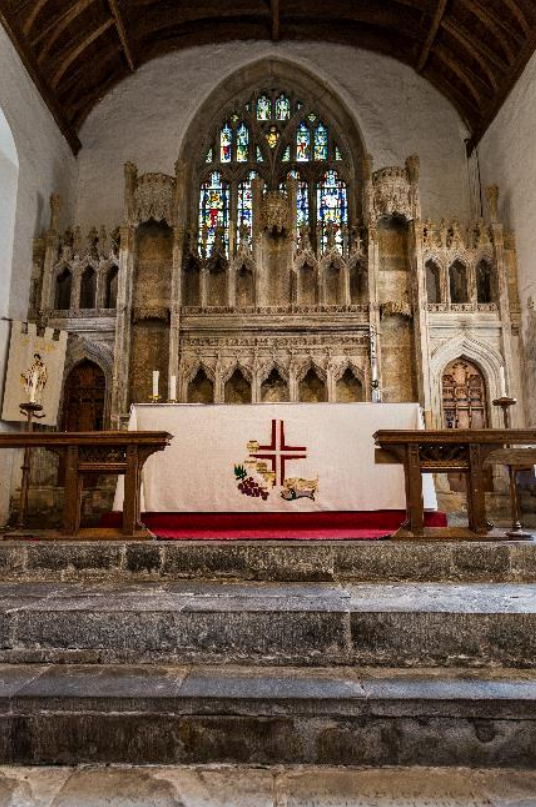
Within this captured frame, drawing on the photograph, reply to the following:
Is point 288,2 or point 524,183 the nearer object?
point 524,183

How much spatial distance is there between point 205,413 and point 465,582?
106 inches

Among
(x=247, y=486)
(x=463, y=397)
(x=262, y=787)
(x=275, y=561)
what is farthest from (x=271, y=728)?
(x=463, y=397)

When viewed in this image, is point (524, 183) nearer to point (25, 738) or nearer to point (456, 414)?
point (456, 414)

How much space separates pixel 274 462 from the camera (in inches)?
212

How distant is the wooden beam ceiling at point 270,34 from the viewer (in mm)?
9180

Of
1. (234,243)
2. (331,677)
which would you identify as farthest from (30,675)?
(234,243)

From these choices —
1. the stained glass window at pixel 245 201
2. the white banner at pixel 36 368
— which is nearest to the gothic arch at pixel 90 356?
the white banner at pixel 36 368

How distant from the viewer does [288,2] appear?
10664mm

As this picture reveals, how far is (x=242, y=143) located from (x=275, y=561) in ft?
31.9

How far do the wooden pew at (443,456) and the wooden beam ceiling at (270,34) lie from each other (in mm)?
7064

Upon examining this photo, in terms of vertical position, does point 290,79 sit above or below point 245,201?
above

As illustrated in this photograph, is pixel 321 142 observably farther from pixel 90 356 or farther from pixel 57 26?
pixel 90 356

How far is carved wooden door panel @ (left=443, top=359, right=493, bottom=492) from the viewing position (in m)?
9.06

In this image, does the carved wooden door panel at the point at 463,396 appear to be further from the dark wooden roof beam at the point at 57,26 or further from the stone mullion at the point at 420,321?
the dark wooden roof beam at the point at 57,26
